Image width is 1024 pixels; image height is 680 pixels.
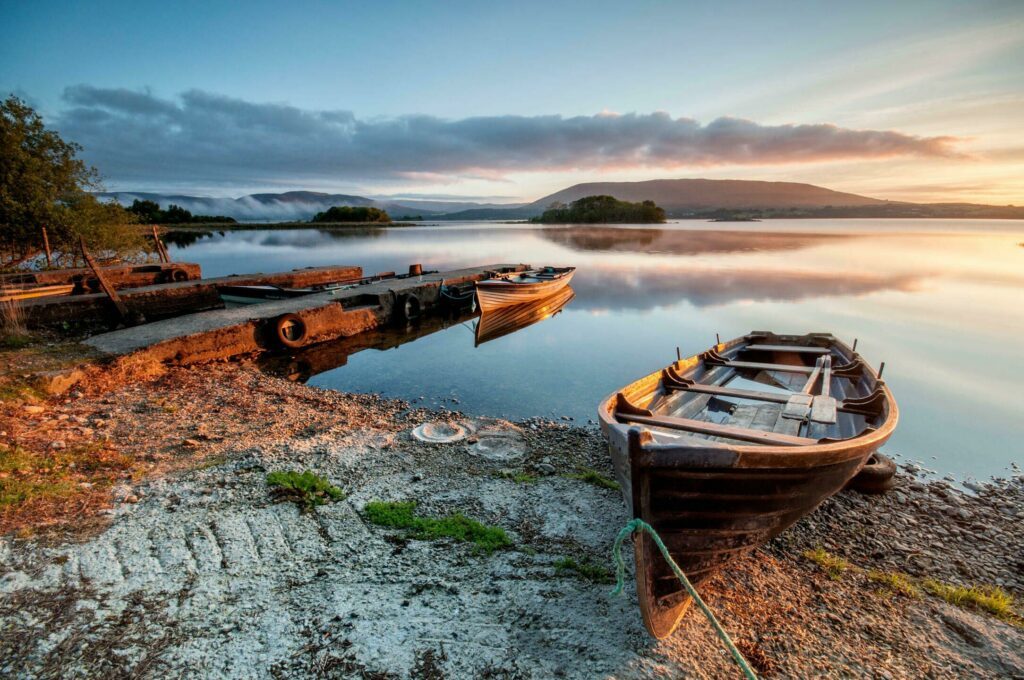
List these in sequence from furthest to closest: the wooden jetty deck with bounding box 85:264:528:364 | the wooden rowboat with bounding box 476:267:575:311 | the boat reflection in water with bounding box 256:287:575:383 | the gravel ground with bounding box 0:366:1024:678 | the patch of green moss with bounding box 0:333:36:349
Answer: the wooden rowboat with bounding box 476:267:575:311
the boat reflection in water with bounding box 256:287:575:383
the wooden jetty deck with bounding box 85:264:528:364
the patch of green moss with bounding box 0:333:36:349
the gravel ground with bounding box 0:366:1024:678

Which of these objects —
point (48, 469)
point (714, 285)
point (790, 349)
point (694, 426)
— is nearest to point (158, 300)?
point (48, 469)

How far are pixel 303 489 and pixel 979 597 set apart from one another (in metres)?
7.11

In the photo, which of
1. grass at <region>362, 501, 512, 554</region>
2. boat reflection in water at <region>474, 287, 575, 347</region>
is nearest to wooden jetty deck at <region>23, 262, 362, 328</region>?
boat reflection in water at <region>474, 287, 575, 347</region>

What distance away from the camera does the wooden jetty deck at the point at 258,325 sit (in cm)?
1086

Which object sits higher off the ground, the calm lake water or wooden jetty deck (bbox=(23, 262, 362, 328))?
wooden jetty deck (bbox=(23, 262, 362, 328))

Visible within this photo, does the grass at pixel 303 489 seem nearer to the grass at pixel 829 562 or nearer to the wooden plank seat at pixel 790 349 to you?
the grass at pixel 829 562

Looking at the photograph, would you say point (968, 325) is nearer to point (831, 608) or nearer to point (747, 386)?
point (747, 386)

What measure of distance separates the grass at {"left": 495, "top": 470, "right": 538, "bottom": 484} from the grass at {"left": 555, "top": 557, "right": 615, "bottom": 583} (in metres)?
1.71

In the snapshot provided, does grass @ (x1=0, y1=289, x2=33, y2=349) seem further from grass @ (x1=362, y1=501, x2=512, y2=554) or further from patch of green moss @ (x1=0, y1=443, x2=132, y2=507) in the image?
grass @ (x1=362, y1=501, x2=512, y2=554)

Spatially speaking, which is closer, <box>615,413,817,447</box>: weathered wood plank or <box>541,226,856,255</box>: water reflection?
<box>615,413,817,447</box>: weathered wood plank

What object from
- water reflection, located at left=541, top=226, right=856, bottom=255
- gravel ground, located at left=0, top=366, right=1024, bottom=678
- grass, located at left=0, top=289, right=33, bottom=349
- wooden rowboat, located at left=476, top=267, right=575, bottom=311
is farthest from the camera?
water reflection, located at left=541, top=226, right=856, bottom=255

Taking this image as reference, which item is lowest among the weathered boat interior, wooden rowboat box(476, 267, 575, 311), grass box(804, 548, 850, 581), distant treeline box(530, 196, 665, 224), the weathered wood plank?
grass box(804, 548, 850, 581)

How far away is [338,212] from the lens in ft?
411

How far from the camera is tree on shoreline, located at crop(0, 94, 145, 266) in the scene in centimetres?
1636
